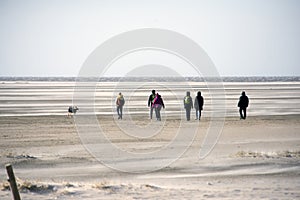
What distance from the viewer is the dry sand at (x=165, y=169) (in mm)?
11469

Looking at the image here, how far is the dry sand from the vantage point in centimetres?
1147

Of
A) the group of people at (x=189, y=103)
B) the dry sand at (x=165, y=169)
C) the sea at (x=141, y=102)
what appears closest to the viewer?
the dry sand at (x=165, y=169)

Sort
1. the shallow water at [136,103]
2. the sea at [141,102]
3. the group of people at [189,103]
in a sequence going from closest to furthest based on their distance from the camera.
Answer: the group of people at [189,103], the sea at [141,102], the shallow water at [136,103]

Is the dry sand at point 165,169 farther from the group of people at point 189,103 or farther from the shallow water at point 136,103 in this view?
the shallow water at point 136,103

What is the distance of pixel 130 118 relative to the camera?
102ft

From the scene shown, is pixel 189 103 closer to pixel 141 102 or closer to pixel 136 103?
pixel 136 103

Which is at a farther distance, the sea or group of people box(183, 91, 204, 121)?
the sea

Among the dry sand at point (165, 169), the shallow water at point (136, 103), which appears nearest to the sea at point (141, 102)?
the shallow water at point (136, 103)

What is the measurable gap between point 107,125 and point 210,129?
5.94 metres

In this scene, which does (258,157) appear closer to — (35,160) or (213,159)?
(213,159)

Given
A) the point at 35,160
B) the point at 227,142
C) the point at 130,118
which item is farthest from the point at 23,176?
the point at 130,118

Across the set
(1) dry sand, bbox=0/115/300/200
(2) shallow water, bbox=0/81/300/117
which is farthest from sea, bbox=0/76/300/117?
(1) dry sand, bbox=0/115/300/200

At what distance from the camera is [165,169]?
14.9 metres

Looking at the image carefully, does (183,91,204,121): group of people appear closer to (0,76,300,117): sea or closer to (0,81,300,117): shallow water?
(0,76,300,117): sea
